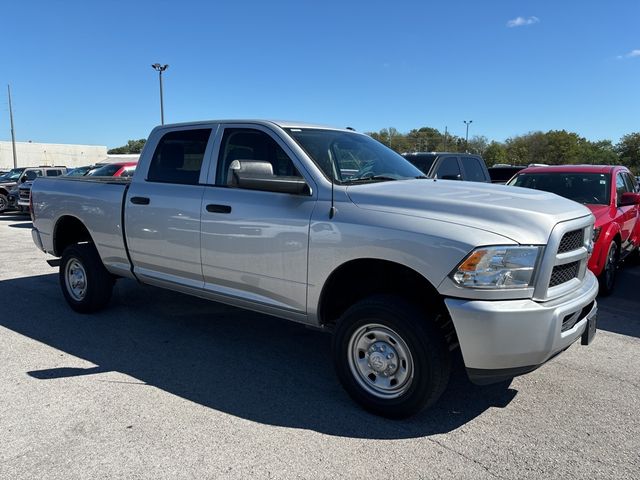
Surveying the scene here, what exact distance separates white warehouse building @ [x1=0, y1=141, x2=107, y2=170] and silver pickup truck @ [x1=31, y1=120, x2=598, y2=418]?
74141mm

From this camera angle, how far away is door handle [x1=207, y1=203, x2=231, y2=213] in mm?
4133

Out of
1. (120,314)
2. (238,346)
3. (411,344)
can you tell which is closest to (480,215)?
(411,344)

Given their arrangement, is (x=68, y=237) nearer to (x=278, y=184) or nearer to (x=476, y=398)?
(x=278, y=184)

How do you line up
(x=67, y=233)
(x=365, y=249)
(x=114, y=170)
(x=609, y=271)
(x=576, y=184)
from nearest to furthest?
(x=365, y=249) → (x=67, y=233) → (x=609, y=271) → (x=576, y=184) → (x=114, y=170)

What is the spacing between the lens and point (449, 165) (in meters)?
9.79

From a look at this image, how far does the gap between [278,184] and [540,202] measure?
70.8 inches

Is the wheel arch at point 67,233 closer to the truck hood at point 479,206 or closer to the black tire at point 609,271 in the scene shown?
the truck hood at point 479,206

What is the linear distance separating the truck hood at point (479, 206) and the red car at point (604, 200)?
3.03 meters

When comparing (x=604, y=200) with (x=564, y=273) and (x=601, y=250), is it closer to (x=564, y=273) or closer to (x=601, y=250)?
(x=601, y=250)

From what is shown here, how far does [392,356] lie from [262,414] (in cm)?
97

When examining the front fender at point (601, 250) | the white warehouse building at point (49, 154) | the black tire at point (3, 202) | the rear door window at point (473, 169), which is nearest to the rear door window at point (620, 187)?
the front fender at point (601, 250)

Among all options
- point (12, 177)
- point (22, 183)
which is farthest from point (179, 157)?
point (12, 177)

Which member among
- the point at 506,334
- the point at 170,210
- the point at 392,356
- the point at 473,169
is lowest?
the point at 392,356

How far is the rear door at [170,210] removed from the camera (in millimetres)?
4449
